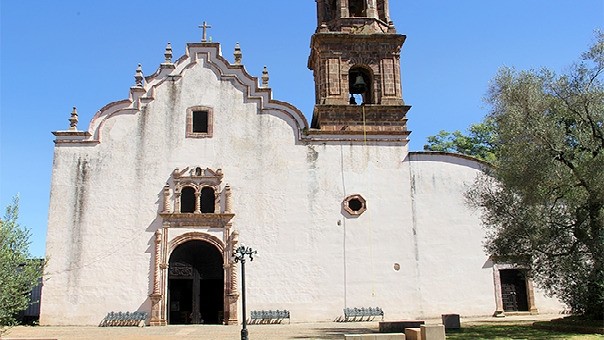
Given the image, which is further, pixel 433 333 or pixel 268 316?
pixel 268 316

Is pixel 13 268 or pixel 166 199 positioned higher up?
pixel 166 199

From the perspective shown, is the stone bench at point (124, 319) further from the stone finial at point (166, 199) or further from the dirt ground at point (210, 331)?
the stone finial at point (166, 199)

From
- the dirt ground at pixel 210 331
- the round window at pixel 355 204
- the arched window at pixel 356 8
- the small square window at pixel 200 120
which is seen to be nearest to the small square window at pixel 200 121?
the small square window at pixel 200 120

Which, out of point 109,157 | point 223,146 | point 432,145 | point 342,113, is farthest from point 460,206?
point 432,145

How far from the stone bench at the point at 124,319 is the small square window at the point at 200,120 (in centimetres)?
717

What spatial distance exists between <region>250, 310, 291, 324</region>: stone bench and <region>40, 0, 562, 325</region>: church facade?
0.23 m

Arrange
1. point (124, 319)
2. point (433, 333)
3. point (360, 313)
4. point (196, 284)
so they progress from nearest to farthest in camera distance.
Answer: point (433, 333) → point (124, 319) → point (360, 313) → point (196, 284)

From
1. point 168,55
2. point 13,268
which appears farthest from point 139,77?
point 13,268

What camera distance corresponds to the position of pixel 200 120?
2309cm

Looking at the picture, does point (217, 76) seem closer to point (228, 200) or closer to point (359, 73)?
point (228, 200)

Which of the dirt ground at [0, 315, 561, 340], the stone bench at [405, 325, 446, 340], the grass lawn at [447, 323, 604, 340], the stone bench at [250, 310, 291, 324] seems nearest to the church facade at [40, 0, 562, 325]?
the stone bench at [250, 310, 291, 324]

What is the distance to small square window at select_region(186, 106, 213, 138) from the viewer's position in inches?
900

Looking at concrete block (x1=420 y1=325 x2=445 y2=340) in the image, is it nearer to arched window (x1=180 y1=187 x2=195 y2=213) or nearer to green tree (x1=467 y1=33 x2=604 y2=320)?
green tree (x1=467 y1=33 x2=604 y2=320)

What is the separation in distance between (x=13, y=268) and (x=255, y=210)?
1070cm
